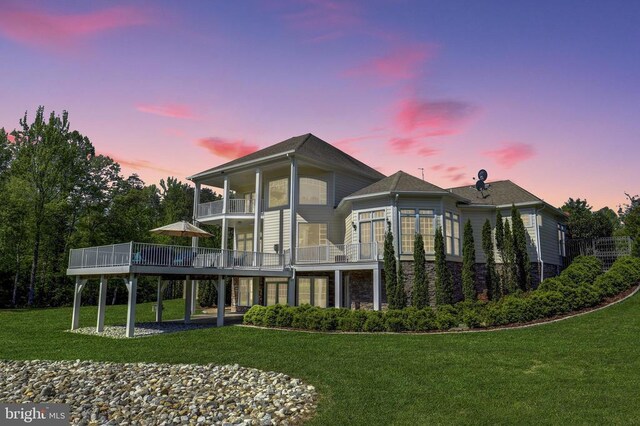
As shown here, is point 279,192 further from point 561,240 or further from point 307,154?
point 561,240

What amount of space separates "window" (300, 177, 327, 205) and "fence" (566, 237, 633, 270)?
14.7 metres

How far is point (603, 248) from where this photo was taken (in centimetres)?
2500

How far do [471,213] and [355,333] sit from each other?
443 inches

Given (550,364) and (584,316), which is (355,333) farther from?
(584,316)

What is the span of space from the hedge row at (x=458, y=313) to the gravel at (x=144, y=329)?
8.52ft

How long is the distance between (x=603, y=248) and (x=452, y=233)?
11341 millimetres

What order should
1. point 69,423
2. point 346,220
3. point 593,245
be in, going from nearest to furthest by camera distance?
point 69,423
point 346,220
point 593,245

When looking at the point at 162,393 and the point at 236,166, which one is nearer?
the point at 162,393

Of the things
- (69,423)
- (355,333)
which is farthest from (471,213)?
(69,423)

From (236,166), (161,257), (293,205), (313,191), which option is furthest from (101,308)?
(313,191)

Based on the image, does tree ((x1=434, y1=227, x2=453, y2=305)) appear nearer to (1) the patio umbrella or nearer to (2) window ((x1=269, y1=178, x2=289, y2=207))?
(2) window ((x1=269, y1=178, x2=289, y2=207))

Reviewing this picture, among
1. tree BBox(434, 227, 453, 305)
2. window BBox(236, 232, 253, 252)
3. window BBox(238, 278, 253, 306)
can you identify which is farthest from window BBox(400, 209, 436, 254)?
window BBox(236, 232, 253, 252)

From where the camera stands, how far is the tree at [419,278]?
17.8m

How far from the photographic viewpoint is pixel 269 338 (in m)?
14.1
